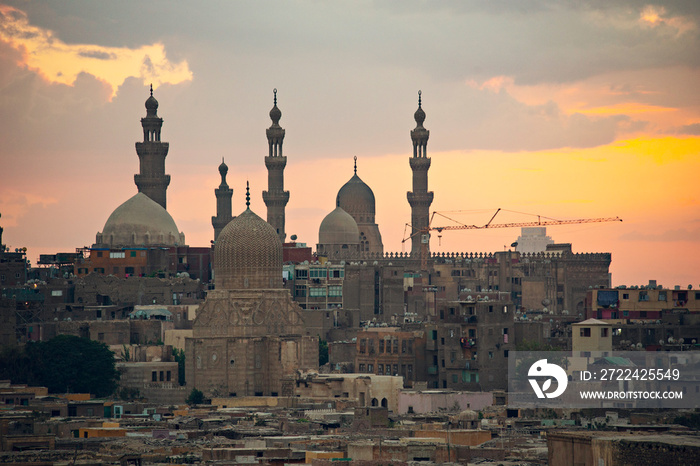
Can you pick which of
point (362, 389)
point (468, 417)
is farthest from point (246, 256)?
point (468, 417)

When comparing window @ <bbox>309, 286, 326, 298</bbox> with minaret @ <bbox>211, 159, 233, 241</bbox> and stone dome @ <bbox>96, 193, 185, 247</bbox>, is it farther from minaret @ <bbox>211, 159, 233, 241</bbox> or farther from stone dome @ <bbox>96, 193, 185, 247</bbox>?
minaret @ <bbox>211, 159, 233, 241</bbox>

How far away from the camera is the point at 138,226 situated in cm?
11975

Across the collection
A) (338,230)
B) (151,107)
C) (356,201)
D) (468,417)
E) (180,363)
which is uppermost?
(151,107)

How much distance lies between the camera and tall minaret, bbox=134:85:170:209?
417 feet

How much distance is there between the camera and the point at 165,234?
121 m

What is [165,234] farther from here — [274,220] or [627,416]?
[627,416]

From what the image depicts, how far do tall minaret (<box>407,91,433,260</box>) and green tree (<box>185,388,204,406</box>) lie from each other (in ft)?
192

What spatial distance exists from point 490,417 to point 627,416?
5074 millimetres

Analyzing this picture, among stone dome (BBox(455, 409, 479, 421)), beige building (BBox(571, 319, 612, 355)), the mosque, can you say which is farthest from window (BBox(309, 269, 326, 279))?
stone dome (BBox(455, 409, 479, 421))

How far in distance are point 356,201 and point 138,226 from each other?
3196 cm

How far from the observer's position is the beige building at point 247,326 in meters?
89.5

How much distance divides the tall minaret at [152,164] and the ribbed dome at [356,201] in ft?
76.2

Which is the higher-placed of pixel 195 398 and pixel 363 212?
pixel 363 212

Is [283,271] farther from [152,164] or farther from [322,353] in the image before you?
[152,164]
